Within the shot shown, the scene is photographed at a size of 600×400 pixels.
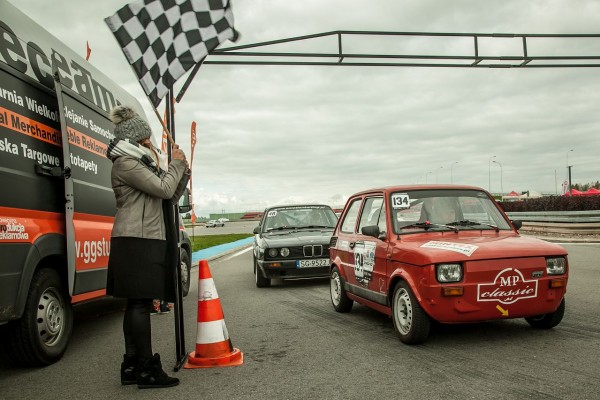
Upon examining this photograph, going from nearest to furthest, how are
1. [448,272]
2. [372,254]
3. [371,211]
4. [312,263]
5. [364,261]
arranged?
[448,272], [372,254], [364,261], [371,211], [312,263]

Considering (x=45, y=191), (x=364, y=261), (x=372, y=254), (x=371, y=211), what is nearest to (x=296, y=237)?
(x=371, y=211)

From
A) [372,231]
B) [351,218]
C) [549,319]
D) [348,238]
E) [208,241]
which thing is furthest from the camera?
[208,241]

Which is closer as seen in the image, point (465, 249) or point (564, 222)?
point (465, 249)

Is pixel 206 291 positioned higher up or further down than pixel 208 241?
higher up

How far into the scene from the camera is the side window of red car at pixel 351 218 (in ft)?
23.7

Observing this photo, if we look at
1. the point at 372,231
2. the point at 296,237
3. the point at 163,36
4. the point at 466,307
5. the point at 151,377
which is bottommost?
the point at 151,377

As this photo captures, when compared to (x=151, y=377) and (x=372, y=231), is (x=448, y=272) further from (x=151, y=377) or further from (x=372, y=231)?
(x=151, y=377)

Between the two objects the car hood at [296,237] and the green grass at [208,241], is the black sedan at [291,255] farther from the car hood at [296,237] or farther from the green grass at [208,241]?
the green grass at [208,241]

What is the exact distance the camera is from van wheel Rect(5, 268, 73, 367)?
4.60 meters

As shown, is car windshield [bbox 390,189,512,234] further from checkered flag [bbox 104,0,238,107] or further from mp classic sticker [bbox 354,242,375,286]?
checkered flag [bbox 104,0,238,107]

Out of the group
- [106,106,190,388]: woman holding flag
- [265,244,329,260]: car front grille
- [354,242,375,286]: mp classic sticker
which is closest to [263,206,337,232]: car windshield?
[265,244,329,260]: car front grille

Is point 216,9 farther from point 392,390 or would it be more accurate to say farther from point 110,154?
point 392,390

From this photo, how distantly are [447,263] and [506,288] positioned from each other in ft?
1.77

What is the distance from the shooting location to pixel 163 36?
5094 millimetres
